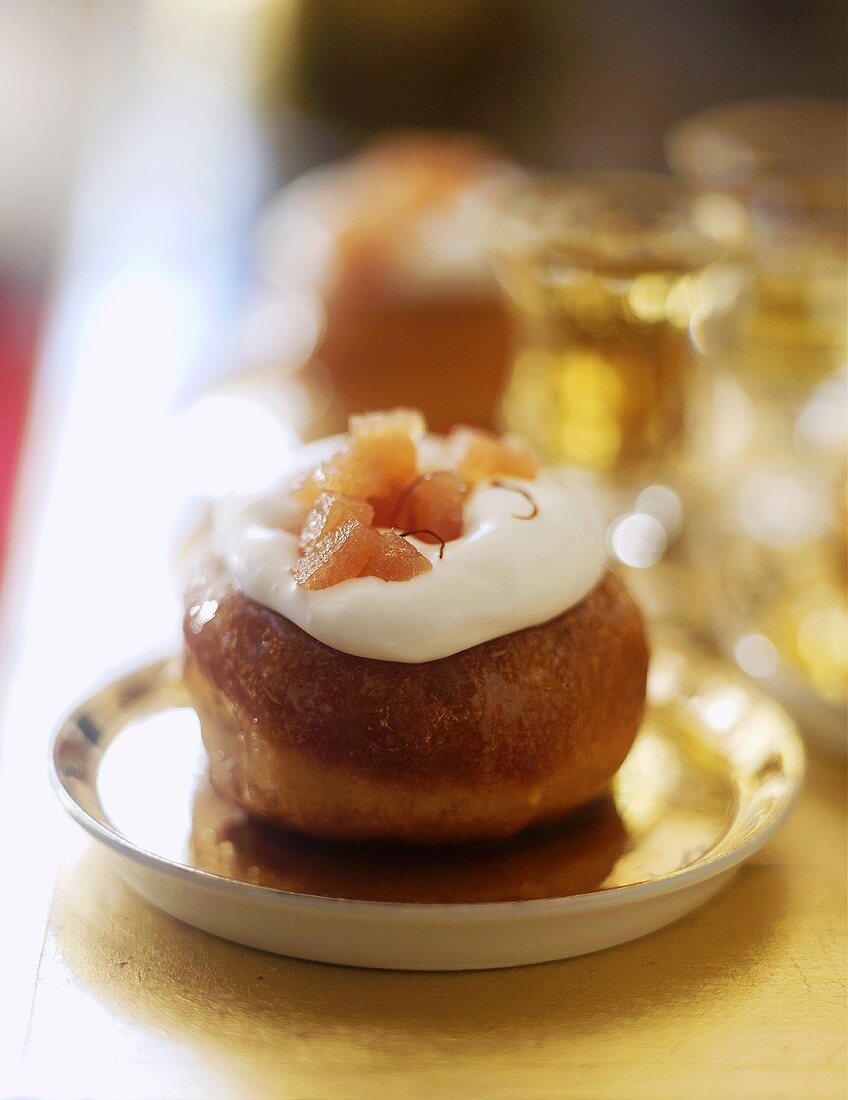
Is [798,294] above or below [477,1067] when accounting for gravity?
above

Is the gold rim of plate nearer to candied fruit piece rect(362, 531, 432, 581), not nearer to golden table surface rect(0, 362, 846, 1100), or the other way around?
golden table surface rect(0, 362, 846, 1100)

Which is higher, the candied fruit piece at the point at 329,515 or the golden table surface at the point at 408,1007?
the candied fruit piece at the point at 329,515

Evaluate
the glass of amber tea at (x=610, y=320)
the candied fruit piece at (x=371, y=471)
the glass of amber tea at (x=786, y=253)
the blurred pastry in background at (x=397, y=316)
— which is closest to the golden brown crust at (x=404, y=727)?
the candied fruit piece at (x=371, y=471)

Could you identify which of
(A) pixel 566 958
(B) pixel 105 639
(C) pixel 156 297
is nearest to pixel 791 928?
(A) pixel 566 958

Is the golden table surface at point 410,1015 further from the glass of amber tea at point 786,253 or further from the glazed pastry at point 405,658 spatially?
the glass of amber tea at point 786,253

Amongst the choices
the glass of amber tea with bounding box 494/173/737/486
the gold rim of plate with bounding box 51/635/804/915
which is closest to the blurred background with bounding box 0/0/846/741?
the glass of amber tea with bounding box 494/173/737/486

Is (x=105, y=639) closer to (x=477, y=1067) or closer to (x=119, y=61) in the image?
(x=477, y=1067)

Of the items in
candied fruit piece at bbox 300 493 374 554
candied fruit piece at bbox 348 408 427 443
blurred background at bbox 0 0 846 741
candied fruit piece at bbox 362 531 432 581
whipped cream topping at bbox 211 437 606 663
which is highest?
candied fruit piece at bbox 348 408 427 443
